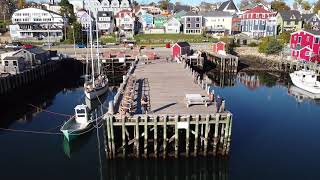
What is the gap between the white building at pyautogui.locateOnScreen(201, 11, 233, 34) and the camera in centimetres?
10900

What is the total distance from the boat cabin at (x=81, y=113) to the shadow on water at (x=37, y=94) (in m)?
9.43

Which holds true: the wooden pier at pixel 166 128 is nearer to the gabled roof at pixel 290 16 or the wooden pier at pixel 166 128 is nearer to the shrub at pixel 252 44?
the shrub at pixel 252 44

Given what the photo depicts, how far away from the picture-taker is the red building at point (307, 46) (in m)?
64.9

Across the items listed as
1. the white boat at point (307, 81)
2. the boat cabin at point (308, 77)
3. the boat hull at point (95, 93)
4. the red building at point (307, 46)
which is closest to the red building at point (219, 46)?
the red building at point (307, 46)

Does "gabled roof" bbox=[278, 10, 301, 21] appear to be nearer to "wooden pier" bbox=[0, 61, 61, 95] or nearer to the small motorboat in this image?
"wooden pier" bbox=[0, 61, 61, 95]

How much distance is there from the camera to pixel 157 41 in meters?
92.8

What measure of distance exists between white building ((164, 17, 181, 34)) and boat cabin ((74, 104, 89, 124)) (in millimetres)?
82062

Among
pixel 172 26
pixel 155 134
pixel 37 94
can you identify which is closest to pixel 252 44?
pixel 172 26

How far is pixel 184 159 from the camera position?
2580 centimetres

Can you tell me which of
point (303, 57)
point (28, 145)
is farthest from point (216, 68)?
point (28, 145)

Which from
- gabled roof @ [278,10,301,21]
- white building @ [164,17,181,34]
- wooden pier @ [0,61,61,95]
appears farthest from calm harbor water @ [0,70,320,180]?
white building @ [164,17,181,34]

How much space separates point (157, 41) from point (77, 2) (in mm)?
90199

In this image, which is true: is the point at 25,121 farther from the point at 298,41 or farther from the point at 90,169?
the point at 298,41

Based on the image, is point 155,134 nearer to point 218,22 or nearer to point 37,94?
point 37,94
